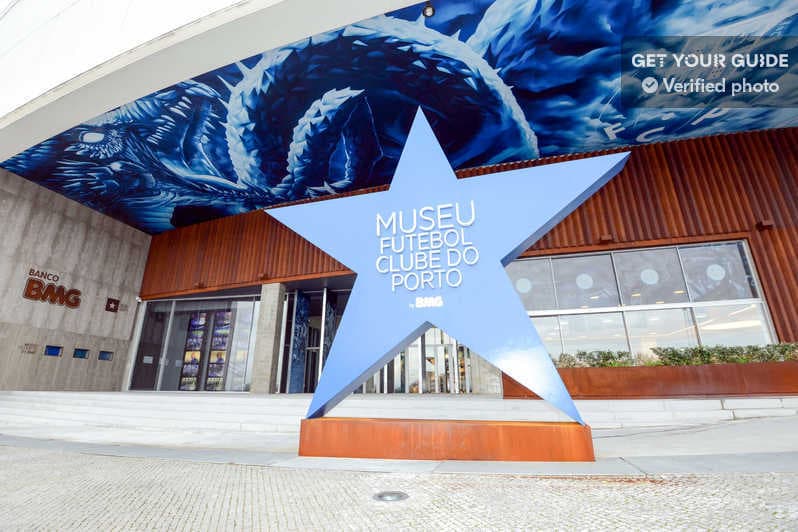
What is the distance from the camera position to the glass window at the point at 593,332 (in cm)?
962

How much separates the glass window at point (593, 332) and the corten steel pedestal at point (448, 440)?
707 cm

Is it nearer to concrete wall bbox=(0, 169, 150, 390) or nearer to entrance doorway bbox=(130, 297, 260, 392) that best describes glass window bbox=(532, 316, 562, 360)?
entrance doorway bbox=(130, 297, 260, 392)

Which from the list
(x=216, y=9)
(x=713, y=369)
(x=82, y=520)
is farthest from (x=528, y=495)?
(x=216, y=9)

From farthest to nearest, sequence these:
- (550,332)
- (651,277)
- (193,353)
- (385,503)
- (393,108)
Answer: (193,353) < (550,332) < (651,277) < (393,108) < (385,503)

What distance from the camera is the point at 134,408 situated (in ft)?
28.0

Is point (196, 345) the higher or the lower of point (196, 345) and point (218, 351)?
the higher

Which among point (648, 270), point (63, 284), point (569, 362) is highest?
point (63, 284)

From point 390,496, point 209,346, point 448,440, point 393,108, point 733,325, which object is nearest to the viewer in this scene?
point 390,496

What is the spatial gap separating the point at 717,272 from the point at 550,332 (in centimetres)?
435

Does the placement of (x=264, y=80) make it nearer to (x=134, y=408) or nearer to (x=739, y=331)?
(x=134, y=408)

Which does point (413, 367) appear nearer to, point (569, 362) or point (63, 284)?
point (569, 362)


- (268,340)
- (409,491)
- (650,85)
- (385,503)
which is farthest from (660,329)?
(268,340)

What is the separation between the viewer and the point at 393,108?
9.30 m

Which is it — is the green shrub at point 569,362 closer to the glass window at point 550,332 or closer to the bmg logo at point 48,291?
the glass window at point 550,332
